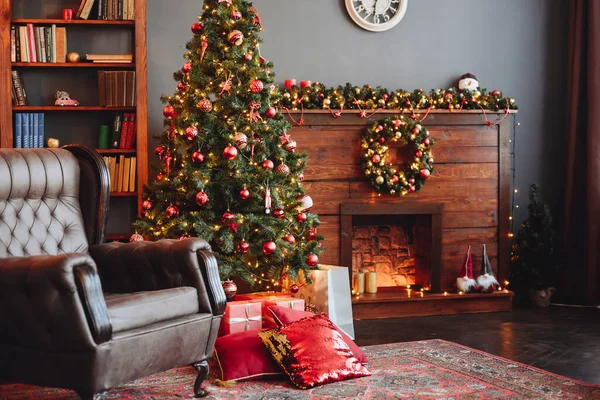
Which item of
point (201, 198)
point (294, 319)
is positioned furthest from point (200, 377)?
point (201, 198)

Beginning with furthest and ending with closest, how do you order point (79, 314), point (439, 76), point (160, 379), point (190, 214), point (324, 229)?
1. point (439, 76)
2. point (324, 229)
3. point (190, 214)
4. point (160, 379)
5. point (79, 314)

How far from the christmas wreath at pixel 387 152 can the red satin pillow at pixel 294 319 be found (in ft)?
5.53

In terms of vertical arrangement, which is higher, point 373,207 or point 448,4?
point 448,4

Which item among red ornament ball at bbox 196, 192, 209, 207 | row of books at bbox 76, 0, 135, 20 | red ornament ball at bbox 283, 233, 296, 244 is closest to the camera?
red ornament ball at bbox 196, 192, 209, 207

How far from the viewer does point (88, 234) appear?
3602 mm

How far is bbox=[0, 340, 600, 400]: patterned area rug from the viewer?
10.5 ft

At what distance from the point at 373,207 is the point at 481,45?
1.70 metres

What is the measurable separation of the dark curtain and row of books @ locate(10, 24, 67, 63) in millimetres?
3940

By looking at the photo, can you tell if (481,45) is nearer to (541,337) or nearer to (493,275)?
(493,275)

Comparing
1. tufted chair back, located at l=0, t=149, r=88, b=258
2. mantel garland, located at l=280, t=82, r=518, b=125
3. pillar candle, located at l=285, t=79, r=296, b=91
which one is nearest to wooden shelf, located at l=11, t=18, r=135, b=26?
pillar candle, located at l=285, t=79, r=296, b=91

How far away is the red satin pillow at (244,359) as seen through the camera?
3455 millimetres

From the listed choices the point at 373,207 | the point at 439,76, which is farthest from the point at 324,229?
the point at 439,76

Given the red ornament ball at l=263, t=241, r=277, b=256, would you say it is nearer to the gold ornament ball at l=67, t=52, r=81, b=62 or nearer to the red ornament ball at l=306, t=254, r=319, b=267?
the red ornament ball at l=306, t=254, r=319, b=267

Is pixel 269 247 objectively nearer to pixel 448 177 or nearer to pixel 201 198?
pixel 201 198
